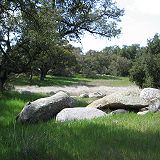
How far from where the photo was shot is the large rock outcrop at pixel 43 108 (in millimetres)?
13281

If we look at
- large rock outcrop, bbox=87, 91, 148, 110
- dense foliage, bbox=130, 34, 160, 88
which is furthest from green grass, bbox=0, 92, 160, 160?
dense foliage, bbox=130, 34, 160, 88

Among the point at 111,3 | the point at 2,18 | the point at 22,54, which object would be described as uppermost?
the point at 111,3

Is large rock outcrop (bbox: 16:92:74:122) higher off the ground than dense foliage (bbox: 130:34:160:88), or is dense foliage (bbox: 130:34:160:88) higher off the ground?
dense foliage (bbox: 130:34:160:88)

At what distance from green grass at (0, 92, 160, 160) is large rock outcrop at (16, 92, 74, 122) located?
2763 millimetres

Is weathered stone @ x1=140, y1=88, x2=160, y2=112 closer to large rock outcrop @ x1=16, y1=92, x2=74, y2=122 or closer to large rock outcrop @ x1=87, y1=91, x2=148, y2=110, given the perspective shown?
large rock outcrop @ x1=87, y1=91, x2=148, y2=110

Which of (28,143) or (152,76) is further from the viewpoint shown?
(152,76)

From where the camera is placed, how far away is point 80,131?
9.77m

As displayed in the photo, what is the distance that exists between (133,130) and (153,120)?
7.90 ft

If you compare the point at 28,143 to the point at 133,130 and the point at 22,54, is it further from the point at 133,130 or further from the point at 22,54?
the point at 22,54

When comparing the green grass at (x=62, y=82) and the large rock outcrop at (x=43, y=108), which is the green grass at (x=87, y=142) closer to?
the large rock outcrop at (x=43, y=108)

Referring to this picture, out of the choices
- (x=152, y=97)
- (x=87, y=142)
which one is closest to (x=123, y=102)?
(x=152, y=97)

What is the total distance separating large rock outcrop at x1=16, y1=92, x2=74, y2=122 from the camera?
13.3 metres

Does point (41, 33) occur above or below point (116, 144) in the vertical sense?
above

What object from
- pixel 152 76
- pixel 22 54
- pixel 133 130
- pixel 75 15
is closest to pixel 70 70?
pixel 152 76
